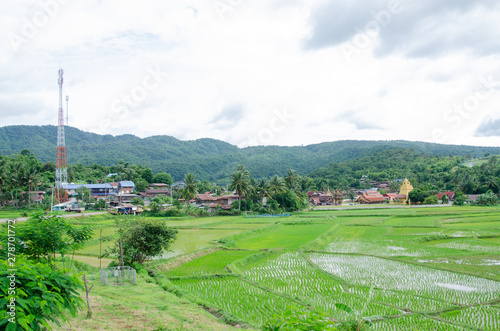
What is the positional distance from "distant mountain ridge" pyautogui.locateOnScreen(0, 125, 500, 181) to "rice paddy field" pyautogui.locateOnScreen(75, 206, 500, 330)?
3904 inches

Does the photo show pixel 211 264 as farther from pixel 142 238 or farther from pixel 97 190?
pixel 97 190

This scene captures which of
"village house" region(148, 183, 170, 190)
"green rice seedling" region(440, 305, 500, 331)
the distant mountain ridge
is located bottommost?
"green rice seedling" region(440, 305, 500, 331)

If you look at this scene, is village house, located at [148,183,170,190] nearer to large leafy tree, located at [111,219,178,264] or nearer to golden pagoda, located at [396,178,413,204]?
golden pagoda, located at [396,178,413,204]

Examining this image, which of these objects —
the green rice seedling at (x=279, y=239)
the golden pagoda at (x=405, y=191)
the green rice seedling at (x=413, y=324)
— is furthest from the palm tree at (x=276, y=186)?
the green rice seedling at (x=413, y=324)

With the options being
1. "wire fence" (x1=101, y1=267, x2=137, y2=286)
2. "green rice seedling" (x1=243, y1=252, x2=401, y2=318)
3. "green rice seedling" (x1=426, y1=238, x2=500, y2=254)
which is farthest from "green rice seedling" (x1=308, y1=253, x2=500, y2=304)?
"wire fence" (x1=101, y1=267, x2=137, y2=286)

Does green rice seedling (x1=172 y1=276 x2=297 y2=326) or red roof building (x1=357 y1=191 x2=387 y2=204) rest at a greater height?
red roof building (x1=357 y1=191 x2=387 y2=204)

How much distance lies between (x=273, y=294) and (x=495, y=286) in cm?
972

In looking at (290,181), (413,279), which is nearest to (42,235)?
(413,279)

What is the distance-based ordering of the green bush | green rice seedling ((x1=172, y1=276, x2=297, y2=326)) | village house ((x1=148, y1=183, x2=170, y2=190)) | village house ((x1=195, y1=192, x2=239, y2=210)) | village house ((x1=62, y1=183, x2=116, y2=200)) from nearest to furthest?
the green bush
green rice seedling ((x1=172, y1=276, x2=297, y2=326))
village house ((x1=195, y1=192, x2=239, y2=210))
village house ((x1=62, y1=183, x2=116, y2=200))
village house ((x1=148, y1=183, x2=170, y2=190))

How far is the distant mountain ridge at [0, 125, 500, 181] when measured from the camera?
124m

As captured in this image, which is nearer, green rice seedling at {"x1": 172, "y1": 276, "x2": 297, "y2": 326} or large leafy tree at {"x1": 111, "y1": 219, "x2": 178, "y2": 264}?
green rice seedling at {"x1": 172, "y1": 276, "x2": 297, "y2": 326}

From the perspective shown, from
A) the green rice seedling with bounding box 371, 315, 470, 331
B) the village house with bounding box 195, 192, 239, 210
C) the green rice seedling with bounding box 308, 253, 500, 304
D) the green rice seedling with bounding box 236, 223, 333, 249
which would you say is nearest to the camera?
the green rice seedling with bounding box 371, 315, 470, 331

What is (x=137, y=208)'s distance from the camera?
50.0m

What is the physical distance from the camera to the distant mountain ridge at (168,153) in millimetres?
124062
